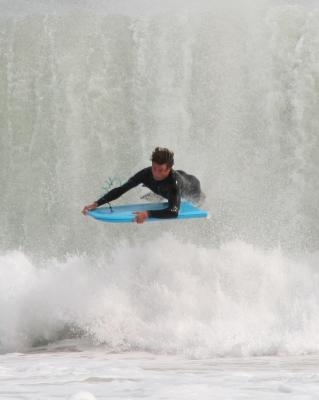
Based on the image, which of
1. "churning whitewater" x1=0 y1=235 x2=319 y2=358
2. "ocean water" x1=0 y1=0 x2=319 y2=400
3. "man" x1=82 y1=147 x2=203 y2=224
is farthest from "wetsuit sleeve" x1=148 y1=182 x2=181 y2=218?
"ocean water" x1=0 y1=0 x2=319 y2=400

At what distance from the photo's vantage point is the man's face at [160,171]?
26.1 feet

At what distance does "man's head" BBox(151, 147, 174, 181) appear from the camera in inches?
310

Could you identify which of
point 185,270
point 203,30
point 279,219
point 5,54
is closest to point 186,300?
point 185,270

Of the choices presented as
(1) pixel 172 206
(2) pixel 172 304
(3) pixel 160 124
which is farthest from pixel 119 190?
(3) pixel 160 124

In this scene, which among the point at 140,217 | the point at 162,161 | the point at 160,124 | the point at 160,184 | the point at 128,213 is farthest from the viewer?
the point at 160,124

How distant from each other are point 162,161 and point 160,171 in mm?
134

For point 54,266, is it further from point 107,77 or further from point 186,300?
point 107,77

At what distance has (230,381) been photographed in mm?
6871

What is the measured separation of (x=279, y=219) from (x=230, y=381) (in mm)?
7669

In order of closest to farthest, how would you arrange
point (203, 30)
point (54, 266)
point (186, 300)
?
point (186, 300) < point (54, 266) < point (203, 30)

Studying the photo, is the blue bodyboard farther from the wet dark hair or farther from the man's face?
the wet dark hair

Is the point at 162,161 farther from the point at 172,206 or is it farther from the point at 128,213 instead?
the point at 128,213

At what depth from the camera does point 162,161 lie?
7.92 meters

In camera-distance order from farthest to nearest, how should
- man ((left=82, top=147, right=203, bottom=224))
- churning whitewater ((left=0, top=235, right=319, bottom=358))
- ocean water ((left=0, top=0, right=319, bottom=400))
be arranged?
ocean water ((left=0, top=0, right=319, bottom=400))
churning whitewater ((left=0, top=235, right=319, bottom=358))
man ((left=82, top=147, right=203, bottom=224))
